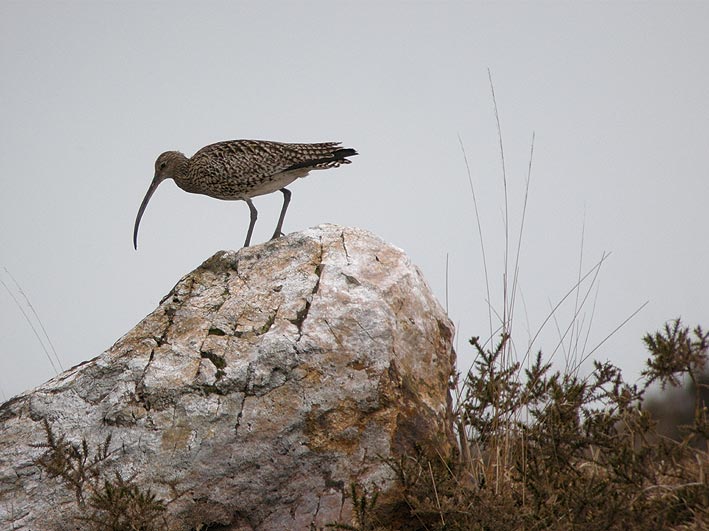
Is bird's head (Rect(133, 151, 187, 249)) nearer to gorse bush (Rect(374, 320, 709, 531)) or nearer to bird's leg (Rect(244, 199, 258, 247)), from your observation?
bird's leg (Rect(244, 199, 258, 247))

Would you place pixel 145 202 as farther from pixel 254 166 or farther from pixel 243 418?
pixel 243 418

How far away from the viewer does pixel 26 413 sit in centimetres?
627

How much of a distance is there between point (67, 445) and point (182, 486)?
2.70 feet

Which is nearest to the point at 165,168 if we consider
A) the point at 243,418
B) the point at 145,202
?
the point at 145,202

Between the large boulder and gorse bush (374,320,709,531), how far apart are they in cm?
39

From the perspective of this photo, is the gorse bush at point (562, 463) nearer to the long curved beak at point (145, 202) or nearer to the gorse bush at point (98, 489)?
the gorse bush at point (98, 489)

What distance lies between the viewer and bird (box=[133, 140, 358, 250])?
8.57 m

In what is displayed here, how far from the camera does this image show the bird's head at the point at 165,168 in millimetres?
9508

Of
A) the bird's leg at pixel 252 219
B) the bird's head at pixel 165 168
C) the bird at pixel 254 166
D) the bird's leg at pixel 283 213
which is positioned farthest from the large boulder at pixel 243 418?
the bird's head at pixel 165 168

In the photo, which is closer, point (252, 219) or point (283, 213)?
point (283, 213)

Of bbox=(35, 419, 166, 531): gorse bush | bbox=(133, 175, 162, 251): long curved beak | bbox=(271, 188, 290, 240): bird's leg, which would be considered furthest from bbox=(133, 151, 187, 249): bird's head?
bbox=(35, 419, 166, 531): gorse bush

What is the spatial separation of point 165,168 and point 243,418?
4485 mm

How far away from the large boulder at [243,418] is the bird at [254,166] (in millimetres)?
2058

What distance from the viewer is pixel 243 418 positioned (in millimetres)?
5996
